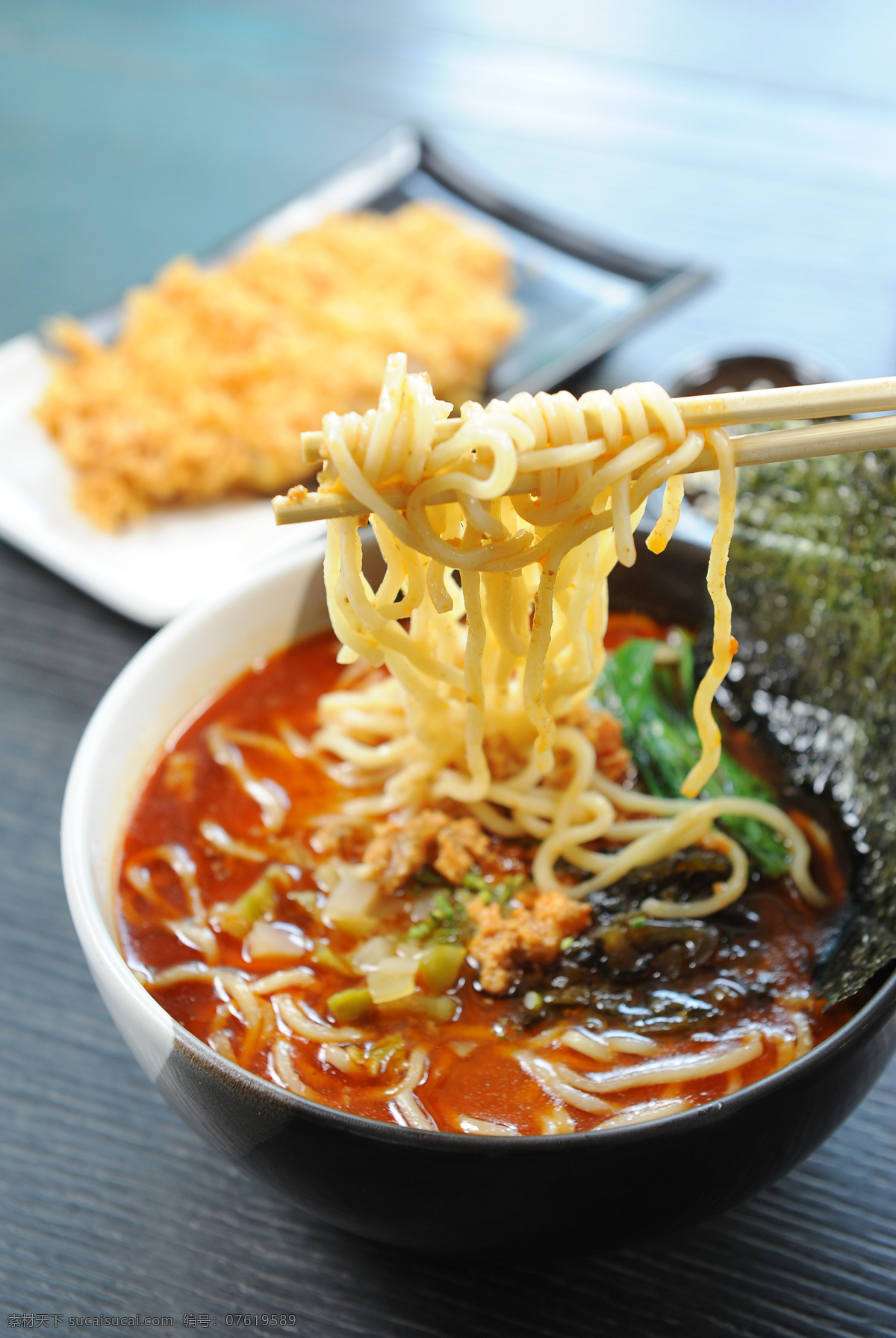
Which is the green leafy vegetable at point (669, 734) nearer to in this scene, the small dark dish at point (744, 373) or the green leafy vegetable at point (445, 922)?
the green leafy vegetable at point (445, 922)

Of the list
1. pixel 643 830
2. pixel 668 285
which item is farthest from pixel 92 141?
pixel 643 830

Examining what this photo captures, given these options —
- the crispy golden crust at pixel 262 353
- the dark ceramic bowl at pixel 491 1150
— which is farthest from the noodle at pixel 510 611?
the crispy golden crust at pixel 262 353

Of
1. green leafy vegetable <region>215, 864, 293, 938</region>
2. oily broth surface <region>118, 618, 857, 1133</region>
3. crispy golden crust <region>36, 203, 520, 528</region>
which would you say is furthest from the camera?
crispy golden crust <region>36, 203, 520, 528</region>

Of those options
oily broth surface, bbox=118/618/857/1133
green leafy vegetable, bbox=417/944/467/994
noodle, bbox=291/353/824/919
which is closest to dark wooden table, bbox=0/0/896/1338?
oily broth surface, bbox=118/618/857/1133

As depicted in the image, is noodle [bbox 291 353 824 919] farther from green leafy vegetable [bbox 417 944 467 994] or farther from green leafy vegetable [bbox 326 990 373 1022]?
green leafy vegetable [bbox 326 990 373 1022]

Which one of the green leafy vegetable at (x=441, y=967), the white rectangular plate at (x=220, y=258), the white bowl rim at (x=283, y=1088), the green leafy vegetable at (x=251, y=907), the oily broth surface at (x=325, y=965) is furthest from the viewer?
the white rectangular plate at (x=220, y=258)
